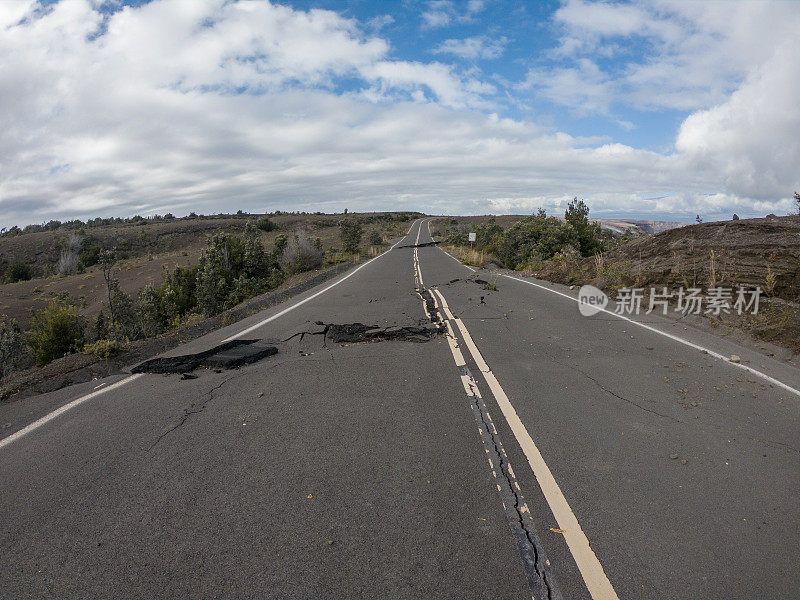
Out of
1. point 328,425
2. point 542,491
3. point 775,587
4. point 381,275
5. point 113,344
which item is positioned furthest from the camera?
point 381,275

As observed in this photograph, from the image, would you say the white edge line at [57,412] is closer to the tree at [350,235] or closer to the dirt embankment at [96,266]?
the dirt embankment at [96,266]

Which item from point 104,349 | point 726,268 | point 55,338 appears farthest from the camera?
point 55,338

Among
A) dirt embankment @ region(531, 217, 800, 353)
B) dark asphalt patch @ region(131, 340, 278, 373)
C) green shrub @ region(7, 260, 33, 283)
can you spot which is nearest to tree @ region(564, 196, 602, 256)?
dirt embankment @ region(531, 217, 800, 353)

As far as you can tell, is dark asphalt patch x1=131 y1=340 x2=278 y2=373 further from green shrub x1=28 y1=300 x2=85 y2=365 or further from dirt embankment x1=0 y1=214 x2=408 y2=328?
dirt embankment x1=0 y1=214 x2=408 y2=328

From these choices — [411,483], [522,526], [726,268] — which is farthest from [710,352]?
[411,483]

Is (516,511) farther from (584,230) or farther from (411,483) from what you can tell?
(584,230)

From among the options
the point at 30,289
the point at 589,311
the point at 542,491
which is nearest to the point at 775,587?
the point at 542,491

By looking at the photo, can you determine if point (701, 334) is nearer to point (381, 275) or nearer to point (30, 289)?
point (381, 275)
